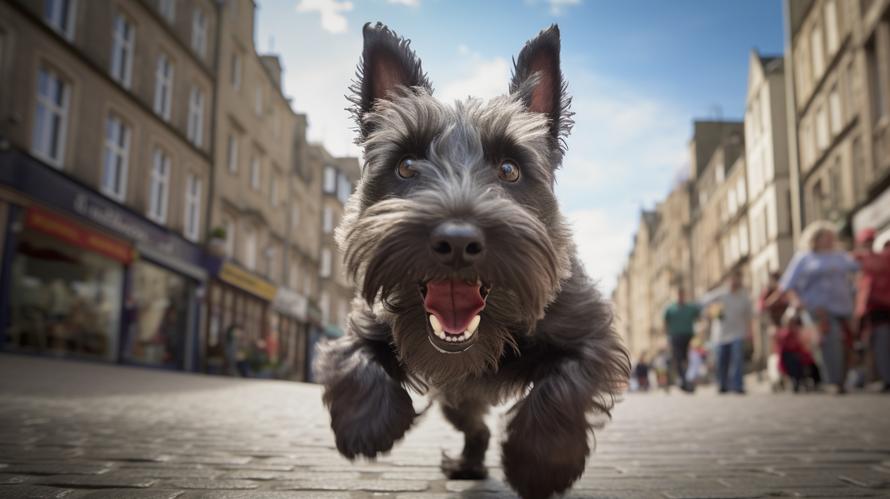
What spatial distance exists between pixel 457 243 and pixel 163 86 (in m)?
24.5

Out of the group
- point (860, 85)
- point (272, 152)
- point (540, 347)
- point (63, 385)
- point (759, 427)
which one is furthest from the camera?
point (272, 152)

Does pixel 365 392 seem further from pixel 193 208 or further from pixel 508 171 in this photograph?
pixel 193 208

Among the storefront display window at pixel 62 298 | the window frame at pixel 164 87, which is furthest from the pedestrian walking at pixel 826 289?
the window frame at pixel 164 87

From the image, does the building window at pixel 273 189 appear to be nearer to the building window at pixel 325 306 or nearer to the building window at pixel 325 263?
the building window at pixel 325 263

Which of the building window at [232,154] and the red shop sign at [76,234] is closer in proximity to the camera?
the red shop sign at [76,234]

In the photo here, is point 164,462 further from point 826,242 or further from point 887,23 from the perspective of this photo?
point 887,23

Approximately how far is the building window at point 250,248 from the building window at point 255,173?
6.57 ft

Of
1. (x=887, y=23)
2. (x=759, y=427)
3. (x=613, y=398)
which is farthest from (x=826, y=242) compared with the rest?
(x=887, y=23)

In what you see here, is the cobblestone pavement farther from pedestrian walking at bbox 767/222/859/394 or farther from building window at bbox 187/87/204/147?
building window at bbox 187/87/204/147

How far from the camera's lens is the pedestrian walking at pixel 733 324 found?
13414mm

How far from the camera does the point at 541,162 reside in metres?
3.12

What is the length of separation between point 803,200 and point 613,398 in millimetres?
31173

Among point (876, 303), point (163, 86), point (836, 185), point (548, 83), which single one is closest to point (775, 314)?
point (876, 303)

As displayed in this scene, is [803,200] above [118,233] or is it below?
above
